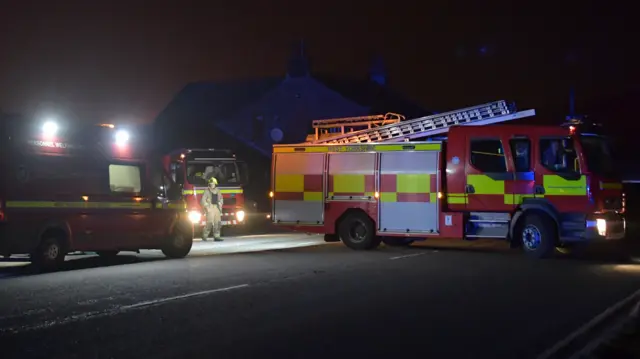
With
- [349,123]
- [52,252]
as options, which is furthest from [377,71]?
[52,252]

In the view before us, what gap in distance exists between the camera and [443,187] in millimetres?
16188

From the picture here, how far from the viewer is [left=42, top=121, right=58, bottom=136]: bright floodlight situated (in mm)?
13047

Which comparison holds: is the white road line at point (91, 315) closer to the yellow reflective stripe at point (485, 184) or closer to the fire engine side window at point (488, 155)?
the yellow reflective stripe at point (485, 184)

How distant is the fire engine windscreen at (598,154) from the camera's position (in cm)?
1472

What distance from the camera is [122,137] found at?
14656 mm

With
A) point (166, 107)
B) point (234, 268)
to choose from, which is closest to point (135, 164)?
point (234, 268)

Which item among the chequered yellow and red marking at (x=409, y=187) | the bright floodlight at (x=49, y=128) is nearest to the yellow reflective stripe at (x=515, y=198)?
the chequered yellow and red marking at (x=409, y=187)

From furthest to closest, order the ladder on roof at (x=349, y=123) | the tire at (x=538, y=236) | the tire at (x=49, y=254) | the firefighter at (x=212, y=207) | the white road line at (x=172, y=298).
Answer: the ladder on roof at (x=349, y=123) → the firefighter at (x=212, y=207) → the tire at (x=538, y=236) → the tire at (x=49, y=254) → the white road line at (x=172, y=298)

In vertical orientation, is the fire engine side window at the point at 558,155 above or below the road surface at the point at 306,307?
above

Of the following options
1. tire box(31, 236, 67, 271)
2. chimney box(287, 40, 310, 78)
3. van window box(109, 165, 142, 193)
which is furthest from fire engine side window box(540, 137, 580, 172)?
chimney box(287, 40, 310, 78)

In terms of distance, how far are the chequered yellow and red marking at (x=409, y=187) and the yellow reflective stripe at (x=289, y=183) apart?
2.08 meters

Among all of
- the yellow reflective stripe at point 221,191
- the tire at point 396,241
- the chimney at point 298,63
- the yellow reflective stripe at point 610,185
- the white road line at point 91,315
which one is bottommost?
the white road line at point 91,315

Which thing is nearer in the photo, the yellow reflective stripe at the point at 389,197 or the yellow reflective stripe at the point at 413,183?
the yellow reflective stripe at the point at 413,183

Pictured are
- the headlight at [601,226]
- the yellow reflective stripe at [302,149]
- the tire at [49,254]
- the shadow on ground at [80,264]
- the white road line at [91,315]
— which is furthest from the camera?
the yellow reflective stripe at [302,149]
